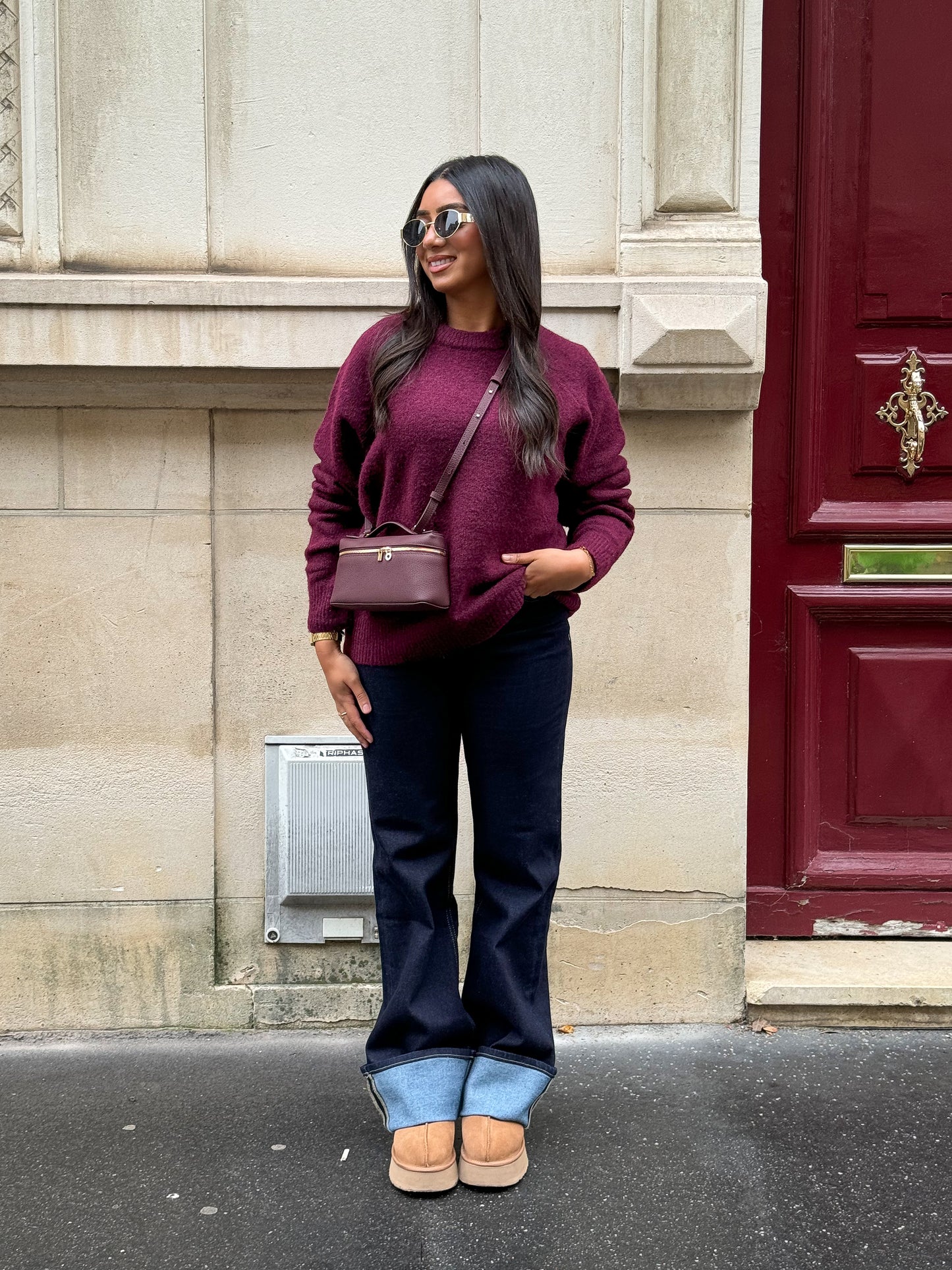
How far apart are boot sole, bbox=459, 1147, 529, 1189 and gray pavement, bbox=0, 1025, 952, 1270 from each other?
2 centimetres

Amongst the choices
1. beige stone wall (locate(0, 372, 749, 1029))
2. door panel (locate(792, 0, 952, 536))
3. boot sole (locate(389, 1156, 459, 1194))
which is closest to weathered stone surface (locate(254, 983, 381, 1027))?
beige stone wall (locate(0, 372, 749, 1029))

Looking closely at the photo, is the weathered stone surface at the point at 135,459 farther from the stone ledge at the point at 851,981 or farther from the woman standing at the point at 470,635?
the stone ledge at the point at 851,981

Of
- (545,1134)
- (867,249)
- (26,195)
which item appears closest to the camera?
(545,1134)

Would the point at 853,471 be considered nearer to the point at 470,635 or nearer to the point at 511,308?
the point at 511,308

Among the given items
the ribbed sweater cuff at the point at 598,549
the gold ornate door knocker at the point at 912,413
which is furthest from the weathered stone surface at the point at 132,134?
the gold ornate door knocker at the point at 912,413

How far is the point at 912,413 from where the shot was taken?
3406 millimetres

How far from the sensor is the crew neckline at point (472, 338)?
2.37 meters

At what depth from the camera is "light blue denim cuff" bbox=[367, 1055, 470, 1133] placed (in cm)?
242

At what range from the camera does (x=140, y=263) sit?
3.18 m

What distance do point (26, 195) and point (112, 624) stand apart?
1.11 m

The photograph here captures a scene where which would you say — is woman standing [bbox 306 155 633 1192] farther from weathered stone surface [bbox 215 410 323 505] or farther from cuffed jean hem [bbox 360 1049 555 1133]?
weathered stone surface [bbox 215 410 323 505]

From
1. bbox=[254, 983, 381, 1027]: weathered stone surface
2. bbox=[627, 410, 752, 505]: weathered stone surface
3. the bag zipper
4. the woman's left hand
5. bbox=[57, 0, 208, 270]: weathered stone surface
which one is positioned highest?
bbox=[57, 0, 208, 270]: weathered stone surface

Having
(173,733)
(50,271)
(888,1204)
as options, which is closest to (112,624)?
(173,733)

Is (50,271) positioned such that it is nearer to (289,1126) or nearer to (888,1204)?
(289,1126)
